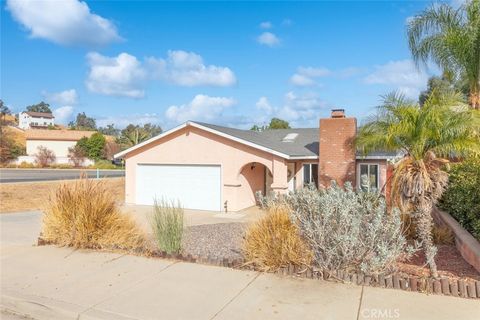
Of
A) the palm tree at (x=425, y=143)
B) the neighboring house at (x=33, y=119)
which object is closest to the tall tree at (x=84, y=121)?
the neighboring house at (x=33, y=119)

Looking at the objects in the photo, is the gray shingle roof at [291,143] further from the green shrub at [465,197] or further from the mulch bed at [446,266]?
the mulch bed at [446,266]

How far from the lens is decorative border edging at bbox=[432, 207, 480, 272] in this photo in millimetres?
6157

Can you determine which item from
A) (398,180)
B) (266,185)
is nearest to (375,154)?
(266,185)

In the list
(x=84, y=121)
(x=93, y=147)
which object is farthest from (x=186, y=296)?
(x=84, y=121)

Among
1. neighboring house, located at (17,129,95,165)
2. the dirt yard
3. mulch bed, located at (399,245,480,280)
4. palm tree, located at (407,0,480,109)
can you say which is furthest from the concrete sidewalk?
neighboring house, located at (17,129,95,165)

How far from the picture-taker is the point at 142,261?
23.6 feet

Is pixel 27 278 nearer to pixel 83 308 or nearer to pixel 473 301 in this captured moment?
pixel 83 308

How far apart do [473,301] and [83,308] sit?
211 inches

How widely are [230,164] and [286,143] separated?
4086 mm

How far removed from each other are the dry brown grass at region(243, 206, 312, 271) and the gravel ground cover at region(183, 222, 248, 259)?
110 cm

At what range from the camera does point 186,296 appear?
542 centimetres

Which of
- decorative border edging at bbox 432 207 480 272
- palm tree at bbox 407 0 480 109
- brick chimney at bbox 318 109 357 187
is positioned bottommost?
decorative border edging at bbox 432 207 480 272

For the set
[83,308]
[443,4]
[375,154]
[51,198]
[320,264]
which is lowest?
[83,308]

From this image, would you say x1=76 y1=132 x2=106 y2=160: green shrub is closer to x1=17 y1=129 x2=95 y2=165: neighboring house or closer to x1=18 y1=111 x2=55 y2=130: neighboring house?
x1=17 y1=129 x2=95 y2=165: neighboring house
